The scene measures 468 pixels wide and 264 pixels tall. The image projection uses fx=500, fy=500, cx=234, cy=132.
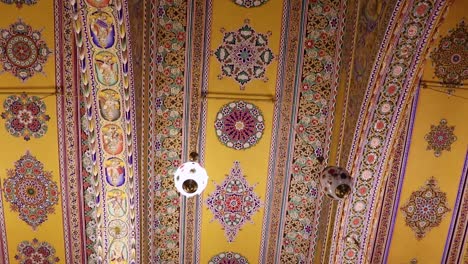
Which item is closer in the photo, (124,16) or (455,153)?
(124,16)

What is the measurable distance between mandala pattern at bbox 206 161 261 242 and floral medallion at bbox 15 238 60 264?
6.75 feet

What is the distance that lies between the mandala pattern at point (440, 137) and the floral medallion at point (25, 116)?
14.3 ft

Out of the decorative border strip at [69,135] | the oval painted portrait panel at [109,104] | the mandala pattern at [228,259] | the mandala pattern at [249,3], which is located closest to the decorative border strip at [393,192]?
the mandala pattern at [228,259]

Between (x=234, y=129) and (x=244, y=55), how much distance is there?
882 mm

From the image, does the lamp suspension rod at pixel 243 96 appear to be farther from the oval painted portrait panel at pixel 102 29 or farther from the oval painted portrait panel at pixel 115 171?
the oval painted portrait panel at pixel 102 29

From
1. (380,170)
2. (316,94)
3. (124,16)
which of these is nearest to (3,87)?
(124,16)

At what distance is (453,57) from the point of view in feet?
17.4

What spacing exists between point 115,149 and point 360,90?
2600 millimetres

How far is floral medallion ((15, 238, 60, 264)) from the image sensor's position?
6160mm

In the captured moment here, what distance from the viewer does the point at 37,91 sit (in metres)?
5.44

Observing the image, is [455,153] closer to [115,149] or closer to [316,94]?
[316,94]

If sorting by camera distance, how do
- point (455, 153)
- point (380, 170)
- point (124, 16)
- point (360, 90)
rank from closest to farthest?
1. point (124, 16)
2. point (360, 90)
3. point (380, 170)
4. point (455, 153)

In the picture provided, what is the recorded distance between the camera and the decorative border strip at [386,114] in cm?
445

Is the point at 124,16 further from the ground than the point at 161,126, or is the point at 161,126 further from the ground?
the point at 124,16
